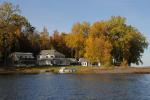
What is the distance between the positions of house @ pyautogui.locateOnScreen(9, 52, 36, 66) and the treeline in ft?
9.59

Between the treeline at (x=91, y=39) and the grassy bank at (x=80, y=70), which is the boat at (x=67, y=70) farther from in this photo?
the treeline at (x=91, y=39)

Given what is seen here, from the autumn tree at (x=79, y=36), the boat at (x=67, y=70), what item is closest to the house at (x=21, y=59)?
the autumn tree at (x=79, y=36)

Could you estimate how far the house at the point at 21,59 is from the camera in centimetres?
15512

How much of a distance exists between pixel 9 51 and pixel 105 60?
3867 centimetres

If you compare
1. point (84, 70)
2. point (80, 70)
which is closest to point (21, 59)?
point (80, 70)

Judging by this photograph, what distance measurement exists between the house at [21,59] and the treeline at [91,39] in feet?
9.59

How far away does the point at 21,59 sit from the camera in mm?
157375

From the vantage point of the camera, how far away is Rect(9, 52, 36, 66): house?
155 meters

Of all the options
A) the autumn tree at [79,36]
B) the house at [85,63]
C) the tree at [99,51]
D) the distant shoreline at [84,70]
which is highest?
the autumn tree at [79,36]

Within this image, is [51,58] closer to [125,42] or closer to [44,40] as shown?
[44,40]

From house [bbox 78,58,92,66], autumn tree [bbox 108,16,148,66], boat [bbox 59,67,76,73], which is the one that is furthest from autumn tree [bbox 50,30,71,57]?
boat [bbox 59,67,76,73]

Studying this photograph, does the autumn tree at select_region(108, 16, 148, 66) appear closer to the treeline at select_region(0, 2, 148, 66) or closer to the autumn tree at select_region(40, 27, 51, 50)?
the treeline at select_region(0, 2, 148, 66)

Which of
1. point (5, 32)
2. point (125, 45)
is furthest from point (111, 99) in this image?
point (125, 45)

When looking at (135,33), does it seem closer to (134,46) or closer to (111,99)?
(134,46)
